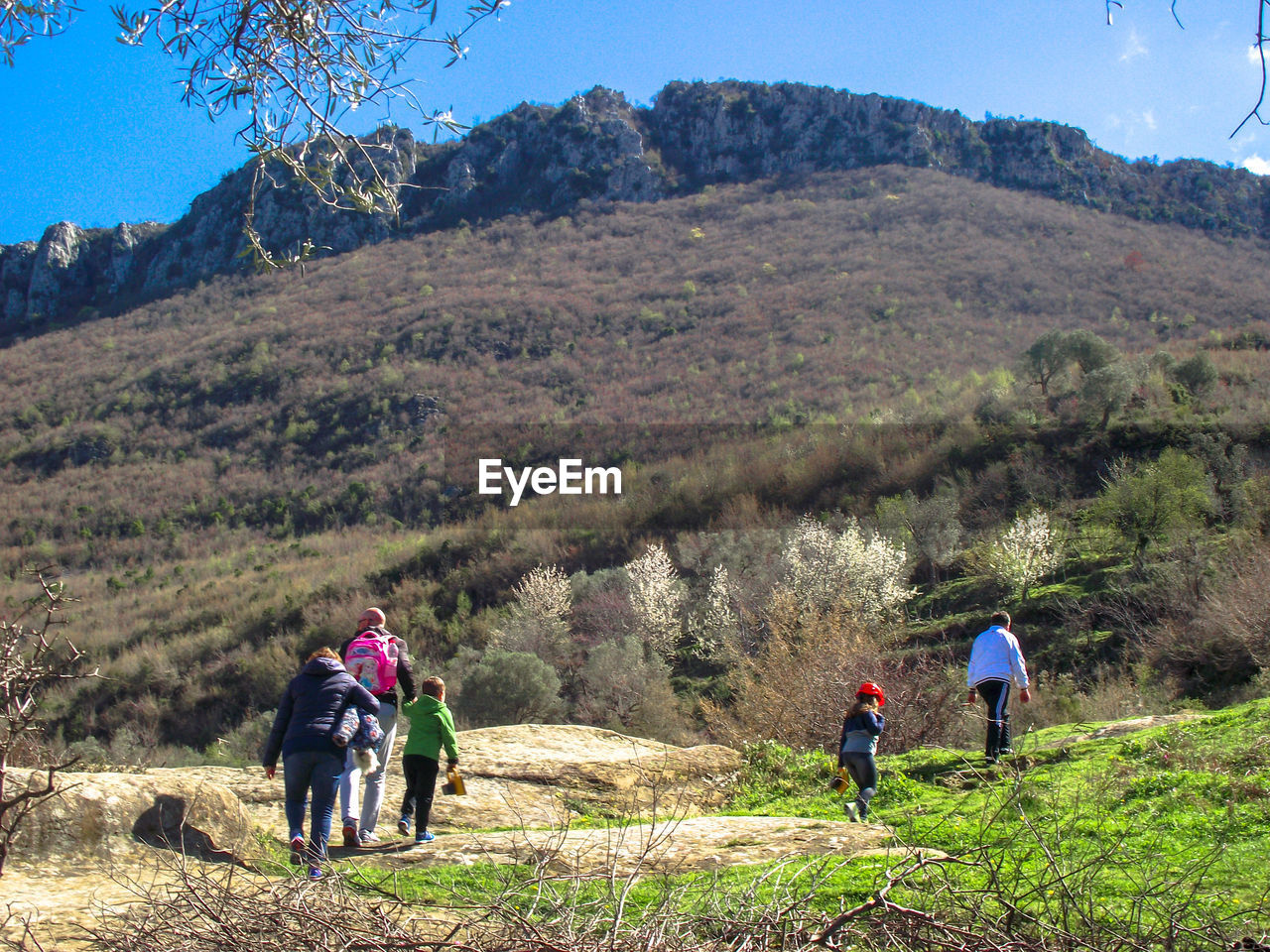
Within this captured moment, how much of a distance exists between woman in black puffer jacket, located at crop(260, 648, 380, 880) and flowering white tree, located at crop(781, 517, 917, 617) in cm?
1956

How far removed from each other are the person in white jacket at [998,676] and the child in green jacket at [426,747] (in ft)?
13.9

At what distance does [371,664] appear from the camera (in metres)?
5.85

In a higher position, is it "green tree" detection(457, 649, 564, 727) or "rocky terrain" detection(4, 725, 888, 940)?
"rocky terrain" detection(4, 725, 888, 940)

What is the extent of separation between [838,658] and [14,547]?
167 ft

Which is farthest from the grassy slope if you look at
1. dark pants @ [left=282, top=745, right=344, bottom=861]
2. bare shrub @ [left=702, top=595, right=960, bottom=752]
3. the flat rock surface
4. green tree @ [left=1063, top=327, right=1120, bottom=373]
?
green tree @ [left=1063, top=327, right=1120, bottom=373]

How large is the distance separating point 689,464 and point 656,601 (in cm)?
1365

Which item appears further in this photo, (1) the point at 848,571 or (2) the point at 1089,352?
(2) the point at 1089,352

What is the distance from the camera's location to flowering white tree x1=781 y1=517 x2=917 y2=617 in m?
24.3

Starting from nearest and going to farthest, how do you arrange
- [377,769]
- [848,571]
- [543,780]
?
[377,769] → [543,780] → [848,571]

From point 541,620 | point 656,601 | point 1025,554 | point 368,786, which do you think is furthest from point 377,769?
point 656,601

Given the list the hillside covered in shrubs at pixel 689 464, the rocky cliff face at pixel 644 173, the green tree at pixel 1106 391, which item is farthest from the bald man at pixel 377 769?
the rocky cliff face at pixel 644 173

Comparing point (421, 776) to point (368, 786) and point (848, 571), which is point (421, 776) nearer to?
point (368, 786)

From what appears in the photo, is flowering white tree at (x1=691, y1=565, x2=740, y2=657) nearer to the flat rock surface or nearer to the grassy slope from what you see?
the flat rock surface

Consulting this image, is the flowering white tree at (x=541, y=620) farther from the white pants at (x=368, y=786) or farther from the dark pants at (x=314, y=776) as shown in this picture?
the dark pants at (x=314, y=776)
